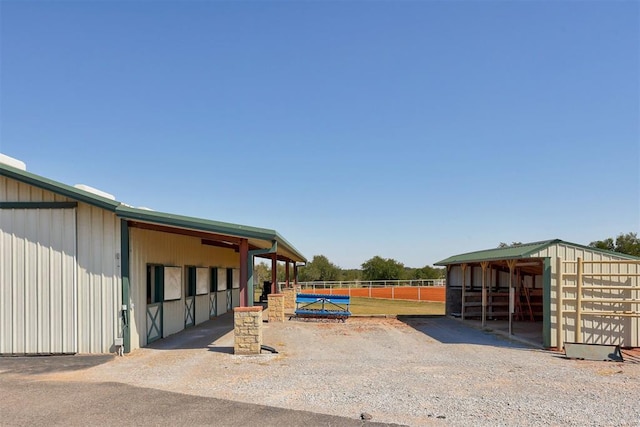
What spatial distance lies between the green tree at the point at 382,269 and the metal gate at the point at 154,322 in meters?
47.0

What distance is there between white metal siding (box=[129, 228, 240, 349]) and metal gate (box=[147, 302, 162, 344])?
27cm

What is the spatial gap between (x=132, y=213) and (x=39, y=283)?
275 cm

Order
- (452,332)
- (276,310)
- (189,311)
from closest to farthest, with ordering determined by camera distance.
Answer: (452,332)
(189,311)
(276,310)

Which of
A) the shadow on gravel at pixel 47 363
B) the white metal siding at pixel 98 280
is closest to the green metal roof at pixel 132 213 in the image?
the white metal siding at pixel 98 280

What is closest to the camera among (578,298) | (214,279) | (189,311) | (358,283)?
(578,298)

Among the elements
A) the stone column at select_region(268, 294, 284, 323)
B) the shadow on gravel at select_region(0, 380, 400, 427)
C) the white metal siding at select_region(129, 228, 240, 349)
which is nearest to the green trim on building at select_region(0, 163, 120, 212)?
the white metal siding at select_region(129, 228, 240, 349)

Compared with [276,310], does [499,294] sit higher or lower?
higher

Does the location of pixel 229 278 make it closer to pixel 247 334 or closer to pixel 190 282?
pixel 190 282

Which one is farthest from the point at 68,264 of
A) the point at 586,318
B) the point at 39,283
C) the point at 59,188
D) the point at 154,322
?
the point at 586,318

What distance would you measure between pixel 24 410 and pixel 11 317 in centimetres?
467

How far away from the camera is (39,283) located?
955cm

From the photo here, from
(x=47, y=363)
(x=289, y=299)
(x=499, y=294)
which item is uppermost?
(x=47, y=363)

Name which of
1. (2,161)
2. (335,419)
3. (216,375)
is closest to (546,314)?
(335,419)

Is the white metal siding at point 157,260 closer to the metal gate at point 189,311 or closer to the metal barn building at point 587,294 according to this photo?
the metal gate at point 189,311
